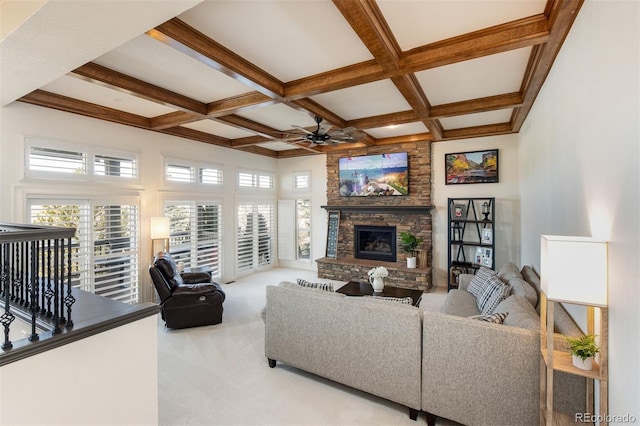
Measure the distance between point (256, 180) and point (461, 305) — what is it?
5363 mm

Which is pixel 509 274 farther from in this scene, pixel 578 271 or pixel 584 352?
pixel 578 271

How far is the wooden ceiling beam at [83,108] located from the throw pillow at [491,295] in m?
5.47

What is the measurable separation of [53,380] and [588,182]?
3255 millimetres

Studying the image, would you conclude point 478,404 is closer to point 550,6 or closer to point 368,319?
point 368,319

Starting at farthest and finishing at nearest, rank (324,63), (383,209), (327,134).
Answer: (383,209) < (327,134) < (324,63)

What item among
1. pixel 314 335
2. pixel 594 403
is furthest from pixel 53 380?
pixel 594 403

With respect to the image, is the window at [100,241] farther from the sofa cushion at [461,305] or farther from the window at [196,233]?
the sofa cushion at [461,305]

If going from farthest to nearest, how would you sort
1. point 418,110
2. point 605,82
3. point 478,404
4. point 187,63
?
point 418,110
point 187,63
point 478,404
point 605,82

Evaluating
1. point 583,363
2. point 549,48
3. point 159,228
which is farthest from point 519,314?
point 159,228

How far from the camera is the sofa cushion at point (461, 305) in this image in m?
3.35

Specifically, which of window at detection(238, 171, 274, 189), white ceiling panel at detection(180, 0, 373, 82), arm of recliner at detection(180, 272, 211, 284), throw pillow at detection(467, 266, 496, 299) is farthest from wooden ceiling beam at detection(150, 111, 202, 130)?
throw pillow at detection(467, 266, 496, 299)

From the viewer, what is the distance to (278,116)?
4.82m

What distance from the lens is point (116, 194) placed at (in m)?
4.60

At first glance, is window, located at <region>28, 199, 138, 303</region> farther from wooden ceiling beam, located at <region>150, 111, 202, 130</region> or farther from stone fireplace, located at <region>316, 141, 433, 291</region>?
stone fireplace, located at <region>316, 141, 433, 291</region>
